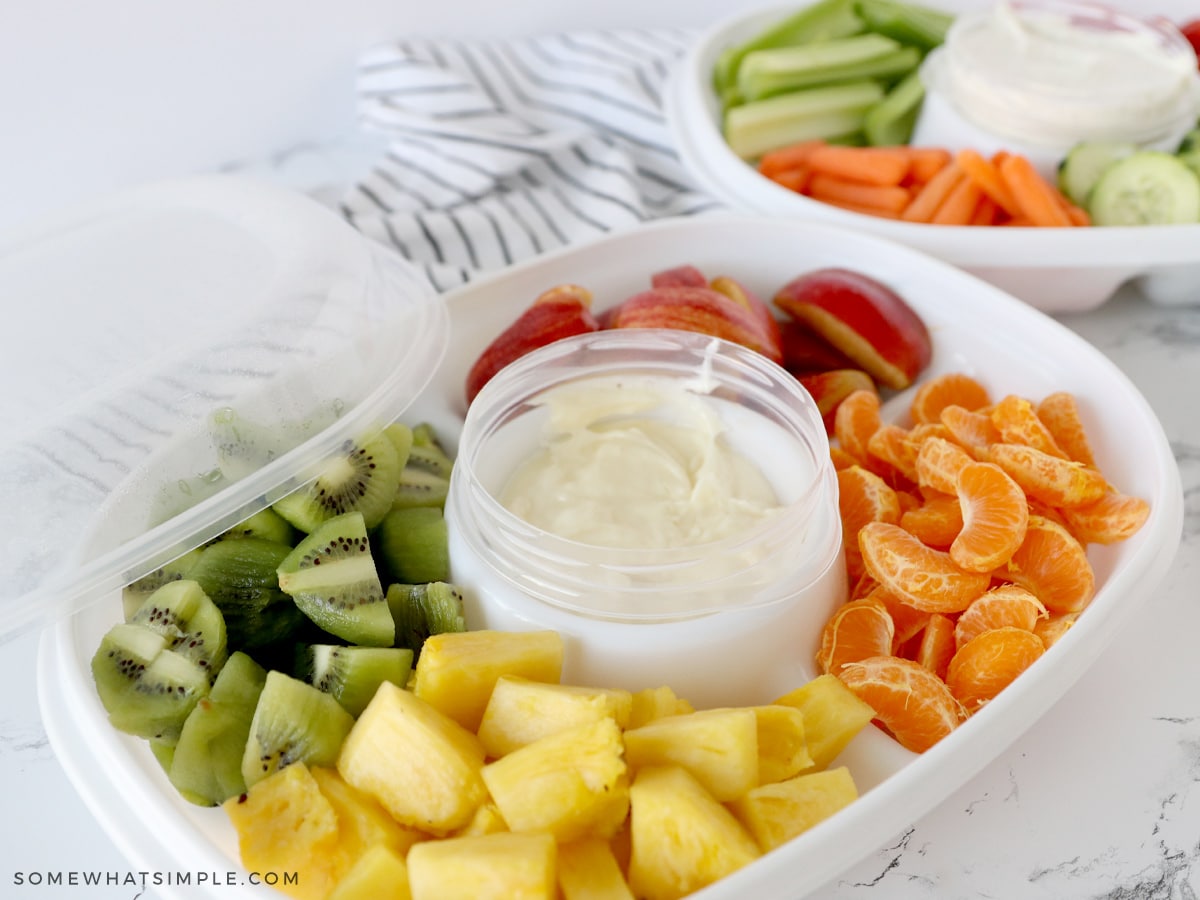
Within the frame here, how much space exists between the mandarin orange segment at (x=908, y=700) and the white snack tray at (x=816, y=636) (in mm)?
35

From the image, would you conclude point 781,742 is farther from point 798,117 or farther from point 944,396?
point 798,117

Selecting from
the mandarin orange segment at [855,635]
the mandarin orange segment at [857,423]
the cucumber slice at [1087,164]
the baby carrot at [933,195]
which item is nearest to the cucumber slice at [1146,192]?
the cucumber slice at [1087,164]

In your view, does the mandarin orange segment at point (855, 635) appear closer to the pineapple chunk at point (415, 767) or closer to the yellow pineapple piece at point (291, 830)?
the pineapple chunk at point (415, 767)

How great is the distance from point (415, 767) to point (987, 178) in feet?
5.56

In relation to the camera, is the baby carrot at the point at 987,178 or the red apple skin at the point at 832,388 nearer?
the red apple skin at the point at 832,388

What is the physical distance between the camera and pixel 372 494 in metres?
1.46

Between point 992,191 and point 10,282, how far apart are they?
1796mm

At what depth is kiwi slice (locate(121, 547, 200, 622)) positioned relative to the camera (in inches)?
53.2

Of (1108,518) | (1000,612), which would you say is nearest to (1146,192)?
(1108,518)

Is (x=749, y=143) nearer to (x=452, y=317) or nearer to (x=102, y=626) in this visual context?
(x=452, y=317)

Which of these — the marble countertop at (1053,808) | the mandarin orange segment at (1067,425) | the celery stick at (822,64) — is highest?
the celery stick at (822,64)

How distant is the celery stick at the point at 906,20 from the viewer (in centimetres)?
261

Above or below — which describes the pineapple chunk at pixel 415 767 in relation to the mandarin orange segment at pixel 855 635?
above

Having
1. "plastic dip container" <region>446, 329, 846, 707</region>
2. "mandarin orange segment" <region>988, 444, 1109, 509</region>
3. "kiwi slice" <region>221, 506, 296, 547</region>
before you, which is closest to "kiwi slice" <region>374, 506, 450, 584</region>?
"plastic dip container" <region>446, 329, 846, 707</region>
